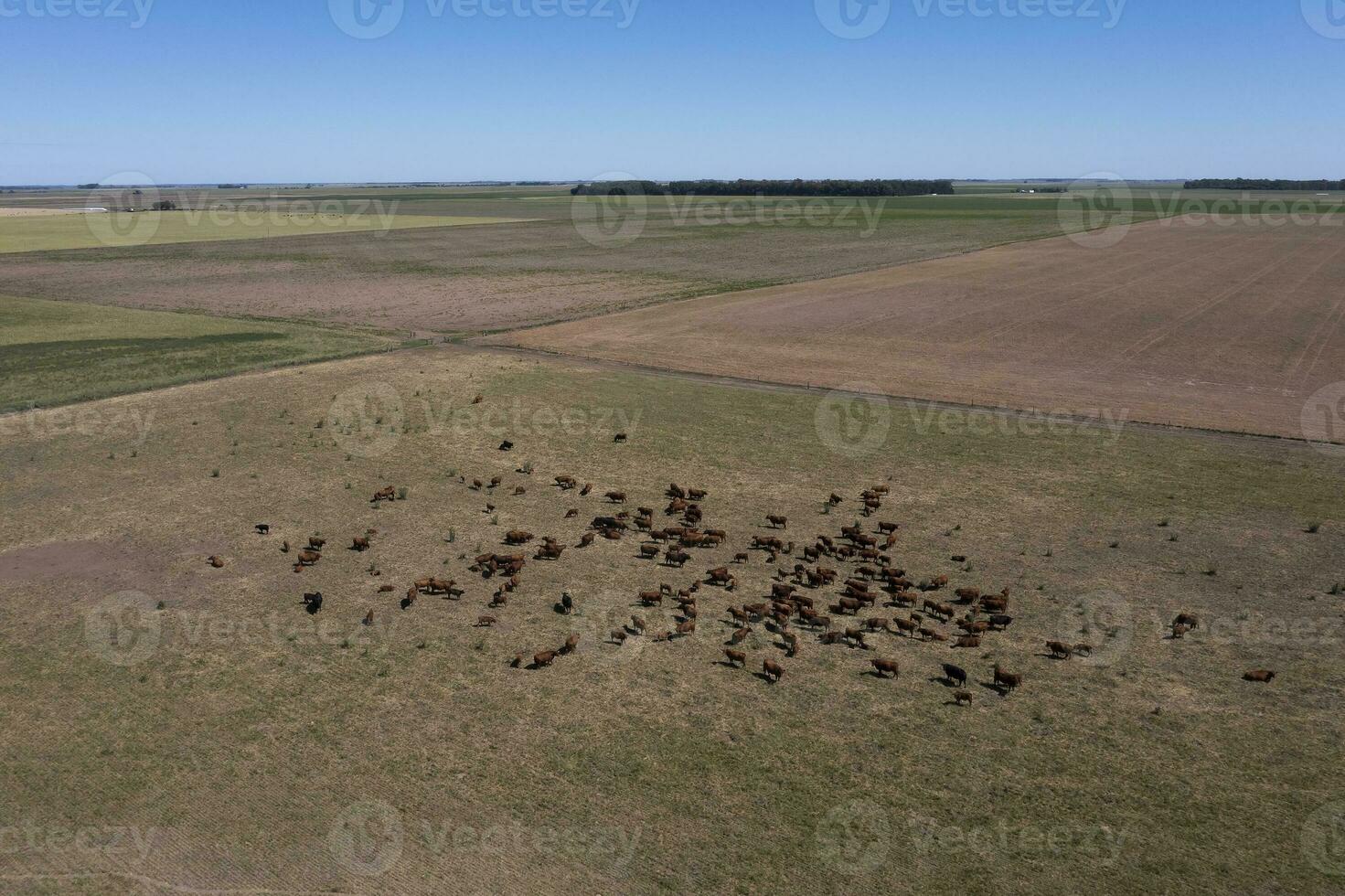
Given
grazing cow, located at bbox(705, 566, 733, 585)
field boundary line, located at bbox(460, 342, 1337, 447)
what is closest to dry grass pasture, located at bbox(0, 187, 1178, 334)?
field boundary line, located at bbox(460, 342, 1337, 447)

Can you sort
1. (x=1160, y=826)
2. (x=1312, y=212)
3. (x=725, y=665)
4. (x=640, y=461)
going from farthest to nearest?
(x=1312, y=212), (x=640, y=461), (x=725, y=665), (x=1160, y=826)

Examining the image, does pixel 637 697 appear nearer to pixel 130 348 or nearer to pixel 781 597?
pixel 781 597

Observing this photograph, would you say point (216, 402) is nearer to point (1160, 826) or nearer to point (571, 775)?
point (571, 775)

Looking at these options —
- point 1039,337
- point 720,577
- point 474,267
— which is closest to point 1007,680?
point 720,577

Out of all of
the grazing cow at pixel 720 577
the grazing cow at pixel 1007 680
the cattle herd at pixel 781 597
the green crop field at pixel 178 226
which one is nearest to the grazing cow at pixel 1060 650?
the cattle herd at pixel 781 597

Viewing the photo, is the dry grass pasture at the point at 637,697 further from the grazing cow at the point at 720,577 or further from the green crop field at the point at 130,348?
the green crop field at the point at 130,348

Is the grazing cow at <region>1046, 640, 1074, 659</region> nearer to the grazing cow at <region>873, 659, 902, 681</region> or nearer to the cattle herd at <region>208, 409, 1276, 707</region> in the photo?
the cattle herd at <region>208, 409, 1276, 707</region>

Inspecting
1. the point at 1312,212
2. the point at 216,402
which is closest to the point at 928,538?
the point at 216,402
